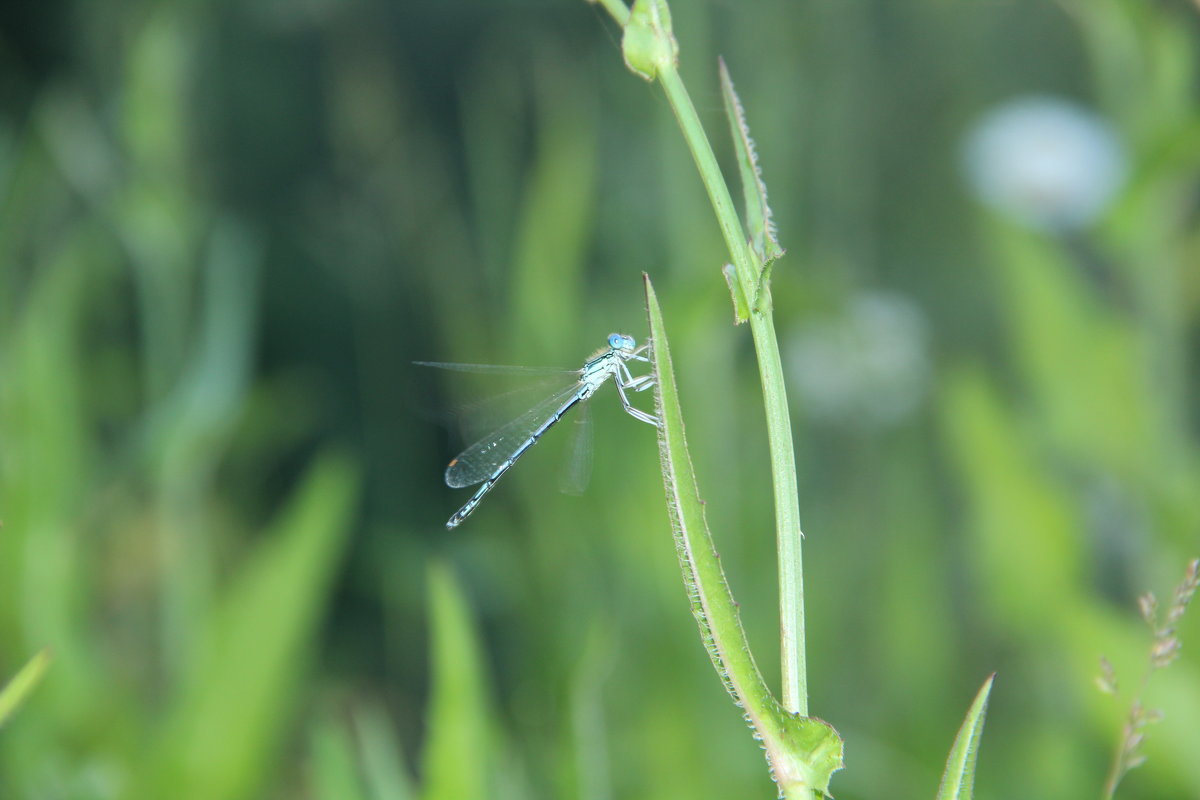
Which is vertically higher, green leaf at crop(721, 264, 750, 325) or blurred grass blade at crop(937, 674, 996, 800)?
green leaf at crop(721, 264, 750, 325)

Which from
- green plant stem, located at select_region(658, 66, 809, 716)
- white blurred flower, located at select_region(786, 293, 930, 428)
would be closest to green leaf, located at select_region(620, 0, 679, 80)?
green plant stem, located at select_region(658, 66, 809, 716)

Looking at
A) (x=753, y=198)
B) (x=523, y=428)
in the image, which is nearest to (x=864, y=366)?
(x=523, y=428)

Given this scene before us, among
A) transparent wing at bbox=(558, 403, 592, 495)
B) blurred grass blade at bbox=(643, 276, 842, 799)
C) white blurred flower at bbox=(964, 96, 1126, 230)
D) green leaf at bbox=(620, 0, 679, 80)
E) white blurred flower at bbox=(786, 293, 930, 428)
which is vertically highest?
white blurred flower at bbox=(964, 96, 1126, 230)

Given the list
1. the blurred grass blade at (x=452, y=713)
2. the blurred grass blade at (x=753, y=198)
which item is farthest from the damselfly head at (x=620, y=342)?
the blurred grass blade at (x=753, y=198)

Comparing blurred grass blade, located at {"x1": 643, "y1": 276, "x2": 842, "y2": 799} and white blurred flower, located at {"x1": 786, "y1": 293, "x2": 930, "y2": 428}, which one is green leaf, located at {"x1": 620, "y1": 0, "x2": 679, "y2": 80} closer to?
blurred grass blade, located at {"x1": 643, "y1": 276, "x2": 842, "y2": 799}

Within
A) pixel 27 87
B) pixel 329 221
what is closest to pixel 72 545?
pixel 329 221

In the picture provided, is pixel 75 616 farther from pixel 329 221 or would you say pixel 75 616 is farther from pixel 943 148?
pixel 943 148
